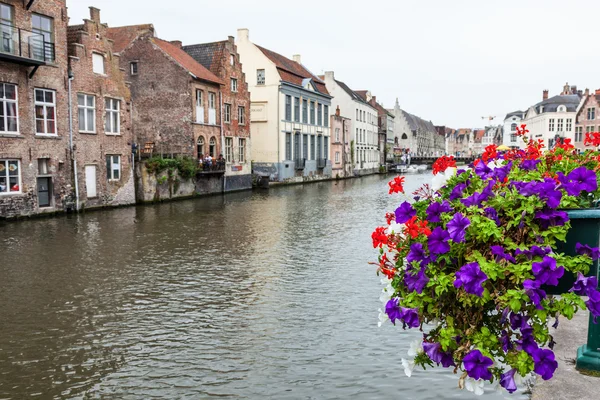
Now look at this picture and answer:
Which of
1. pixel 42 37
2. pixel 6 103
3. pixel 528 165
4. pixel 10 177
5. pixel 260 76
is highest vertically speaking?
pixel 260 76

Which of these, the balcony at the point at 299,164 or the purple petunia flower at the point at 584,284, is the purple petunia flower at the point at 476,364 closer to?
the purple petunia flower at the point at 584,284

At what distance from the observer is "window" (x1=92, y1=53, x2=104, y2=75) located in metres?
25.7

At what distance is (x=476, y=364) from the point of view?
3.10 metres

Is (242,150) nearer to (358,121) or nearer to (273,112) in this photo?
(273,112)

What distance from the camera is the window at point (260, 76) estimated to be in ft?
153

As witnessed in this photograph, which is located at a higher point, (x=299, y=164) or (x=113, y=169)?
(x=299, y=164)

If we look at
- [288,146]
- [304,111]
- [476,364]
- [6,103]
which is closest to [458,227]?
[476,364]

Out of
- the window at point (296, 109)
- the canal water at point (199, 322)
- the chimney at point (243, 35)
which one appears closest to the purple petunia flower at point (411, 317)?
the canal water at point (199, 322)

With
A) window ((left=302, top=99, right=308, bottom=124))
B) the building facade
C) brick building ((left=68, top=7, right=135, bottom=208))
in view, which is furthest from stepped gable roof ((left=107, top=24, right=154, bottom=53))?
the building facade

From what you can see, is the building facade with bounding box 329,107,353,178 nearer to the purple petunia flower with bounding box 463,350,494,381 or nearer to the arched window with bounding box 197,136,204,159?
the arched window with bounding box 197,136,204,159

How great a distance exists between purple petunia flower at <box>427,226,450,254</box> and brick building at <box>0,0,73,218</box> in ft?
70.2

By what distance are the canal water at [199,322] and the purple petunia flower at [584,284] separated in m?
2.91

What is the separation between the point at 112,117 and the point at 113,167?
2.55 metres

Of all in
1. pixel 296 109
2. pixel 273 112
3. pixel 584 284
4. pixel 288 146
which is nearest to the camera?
pixel 584 284
